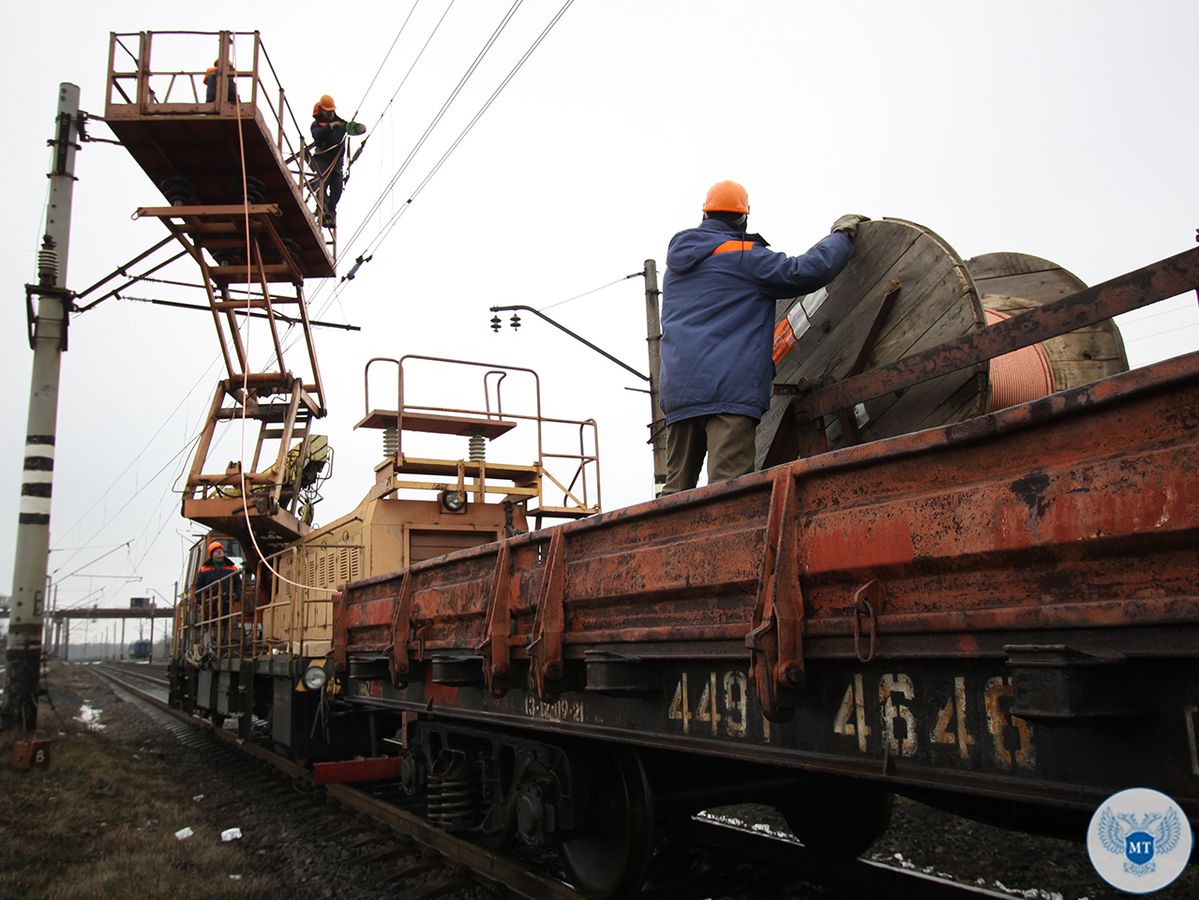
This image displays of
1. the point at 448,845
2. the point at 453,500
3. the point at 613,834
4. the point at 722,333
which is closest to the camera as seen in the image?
the point at 722,333

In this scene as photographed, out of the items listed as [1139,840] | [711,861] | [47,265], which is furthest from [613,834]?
[47,265]

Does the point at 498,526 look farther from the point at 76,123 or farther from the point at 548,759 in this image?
the point at 76,123

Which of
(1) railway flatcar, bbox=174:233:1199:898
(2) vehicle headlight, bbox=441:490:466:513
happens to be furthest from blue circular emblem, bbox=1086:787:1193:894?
(2) vehicle headlight, bbox=441:490:466:513

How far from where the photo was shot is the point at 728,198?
15.0ft

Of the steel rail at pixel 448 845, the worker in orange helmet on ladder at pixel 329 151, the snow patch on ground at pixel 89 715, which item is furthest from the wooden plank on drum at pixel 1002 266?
the snow patch on ground at pixel 89 715

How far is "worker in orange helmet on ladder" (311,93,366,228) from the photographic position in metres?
12.9

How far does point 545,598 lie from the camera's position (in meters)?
3.88

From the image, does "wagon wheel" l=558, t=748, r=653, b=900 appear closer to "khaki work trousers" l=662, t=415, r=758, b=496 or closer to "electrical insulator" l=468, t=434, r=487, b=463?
"khaki work trousers" l=662, t=415, r=758, b=496

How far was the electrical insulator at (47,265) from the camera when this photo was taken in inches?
504

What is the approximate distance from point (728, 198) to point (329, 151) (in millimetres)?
9981

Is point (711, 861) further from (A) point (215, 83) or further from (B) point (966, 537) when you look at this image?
(A) point (215, 83)

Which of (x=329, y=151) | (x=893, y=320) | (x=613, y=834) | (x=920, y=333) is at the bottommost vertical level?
(x=613, y=834)

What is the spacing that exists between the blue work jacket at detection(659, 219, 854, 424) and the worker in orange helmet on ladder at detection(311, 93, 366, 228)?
32.2ft

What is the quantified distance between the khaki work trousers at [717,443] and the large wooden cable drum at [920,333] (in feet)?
1.57
